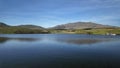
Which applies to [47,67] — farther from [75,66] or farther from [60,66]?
[75,66]

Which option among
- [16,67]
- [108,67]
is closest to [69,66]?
[108,67]

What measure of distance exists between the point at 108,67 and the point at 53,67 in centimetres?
729

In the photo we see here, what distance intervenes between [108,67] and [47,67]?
318 inches

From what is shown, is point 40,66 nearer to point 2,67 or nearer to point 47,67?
point 47,67

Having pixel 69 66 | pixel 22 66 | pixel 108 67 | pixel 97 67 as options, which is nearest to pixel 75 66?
pixel 69 66

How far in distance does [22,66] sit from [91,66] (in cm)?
935

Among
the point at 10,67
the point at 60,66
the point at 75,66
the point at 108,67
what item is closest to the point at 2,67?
the point at 10,67

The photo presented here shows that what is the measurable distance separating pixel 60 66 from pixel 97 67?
4.92 meters

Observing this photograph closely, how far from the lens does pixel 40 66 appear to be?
75.2 feet

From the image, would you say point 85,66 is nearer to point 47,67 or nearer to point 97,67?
point 97,67

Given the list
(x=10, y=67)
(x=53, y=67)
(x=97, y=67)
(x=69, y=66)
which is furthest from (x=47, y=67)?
(x=97, y=67)

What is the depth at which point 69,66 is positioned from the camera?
2305 centimetres

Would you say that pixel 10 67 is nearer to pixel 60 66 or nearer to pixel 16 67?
pixel 16 67

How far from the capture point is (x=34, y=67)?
73.1 feet
